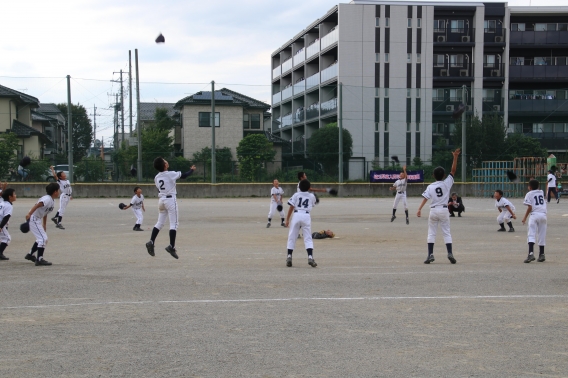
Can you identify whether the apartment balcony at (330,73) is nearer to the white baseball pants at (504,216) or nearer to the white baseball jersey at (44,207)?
the white baseball pants at (504,216)

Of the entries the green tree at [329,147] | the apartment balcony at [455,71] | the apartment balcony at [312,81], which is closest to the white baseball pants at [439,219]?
the green tree at [329,147]

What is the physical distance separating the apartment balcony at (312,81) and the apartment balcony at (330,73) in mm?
1089

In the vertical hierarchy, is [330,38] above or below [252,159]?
above

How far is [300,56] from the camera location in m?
66.4

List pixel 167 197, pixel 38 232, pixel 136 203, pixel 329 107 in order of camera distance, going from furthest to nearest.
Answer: pixel 329 107
pixel 136 203
pixel 167 197
pixel 38 232

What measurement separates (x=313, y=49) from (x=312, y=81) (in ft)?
10.4

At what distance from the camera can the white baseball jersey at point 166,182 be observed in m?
12.5

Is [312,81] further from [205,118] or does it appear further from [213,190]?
[213,190]

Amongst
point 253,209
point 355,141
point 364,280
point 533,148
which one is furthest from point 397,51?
point 364,280

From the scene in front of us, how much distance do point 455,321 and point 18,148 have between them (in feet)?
135

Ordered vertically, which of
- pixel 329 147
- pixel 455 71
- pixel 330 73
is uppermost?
pixel 455 71

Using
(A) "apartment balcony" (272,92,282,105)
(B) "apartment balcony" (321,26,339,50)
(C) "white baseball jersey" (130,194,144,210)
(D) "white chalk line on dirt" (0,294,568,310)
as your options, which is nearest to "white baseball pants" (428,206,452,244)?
(D) "white chalk line on dirt" (0,294,568,310)

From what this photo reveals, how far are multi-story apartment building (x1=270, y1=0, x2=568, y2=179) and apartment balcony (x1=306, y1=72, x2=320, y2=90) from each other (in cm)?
10

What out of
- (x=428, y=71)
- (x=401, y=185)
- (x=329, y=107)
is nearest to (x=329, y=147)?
(x=329, y=107)
